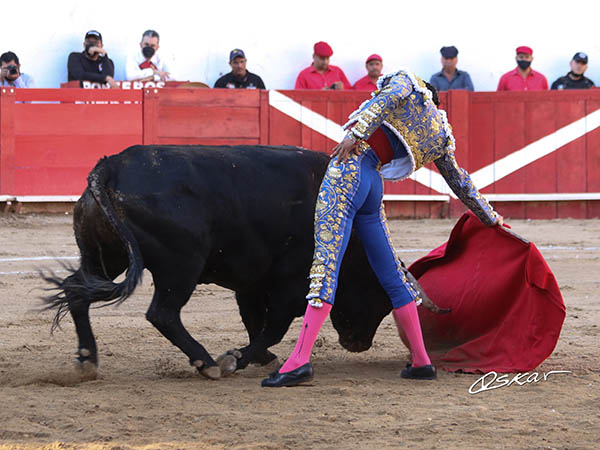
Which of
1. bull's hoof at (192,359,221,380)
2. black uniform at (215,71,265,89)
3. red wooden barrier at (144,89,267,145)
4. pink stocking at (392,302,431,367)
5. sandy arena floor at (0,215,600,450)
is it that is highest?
black uniform at (215,71,265,89)

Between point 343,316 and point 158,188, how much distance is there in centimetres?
92

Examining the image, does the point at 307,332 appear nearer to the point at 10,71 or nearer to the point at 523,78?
the point at 10,71

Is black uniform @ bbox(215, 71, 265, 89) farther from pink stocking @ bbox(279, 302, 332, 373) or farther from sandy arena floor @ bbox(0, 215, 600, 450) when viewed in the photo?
pink stocking @ bbox(279, 302, 332, 373)

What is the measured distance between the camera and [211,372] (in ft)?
10.6

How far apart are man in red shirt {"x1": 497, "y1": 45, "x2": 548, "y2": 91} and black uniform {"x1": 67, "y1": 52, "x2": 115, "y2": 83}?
3784 millimetres

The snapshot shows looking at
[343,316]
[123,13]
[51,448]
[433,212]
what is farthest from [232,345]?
[123,13]

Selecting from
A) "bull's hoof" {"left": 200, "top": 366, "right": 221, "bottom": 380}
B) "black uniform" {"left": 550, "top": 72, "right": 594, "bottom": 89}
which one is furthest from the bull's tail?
"black uniform" {"left": 550, "top": 72, "right": 594, "bottom": 89}

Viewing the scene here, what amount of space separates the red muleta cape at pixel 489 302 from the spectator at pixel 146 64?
5.40 m

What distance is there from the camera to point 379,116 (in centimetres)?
298

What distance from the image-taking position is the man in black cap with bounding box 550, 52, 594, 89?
31.8 feet

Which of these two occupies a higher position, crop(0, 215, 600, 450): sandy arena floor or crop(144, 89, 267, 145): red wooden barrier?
crop(144, 89, 267, 145): red wooden barrier

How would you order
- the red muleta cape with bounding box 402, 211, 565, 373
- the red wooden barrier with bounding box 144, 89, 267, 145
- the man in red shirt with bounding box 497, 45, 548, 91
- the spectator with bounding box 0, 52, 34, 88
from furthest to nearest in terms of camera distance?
1. the man in red shirt with bounding box 497, 45, 548, 91
2. the red wooden barrier with bounding box 144, 89, 267, 145
3. the spectator with bounding box 0, 52, 34, 88
4. the red muleta cape with bounding box 402, 211, 565, 373

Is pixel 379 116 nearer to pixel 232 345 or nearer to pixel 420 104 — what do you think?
pixel 420 104

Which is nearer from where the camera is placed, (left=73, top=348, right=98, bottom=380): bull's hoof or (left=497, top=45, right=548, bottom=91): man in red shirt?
(left=73, top=348, right=98, bottom=380): bull's hoof
